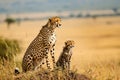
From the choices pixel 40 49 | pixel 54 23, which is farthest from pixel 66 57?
pixel 54 23

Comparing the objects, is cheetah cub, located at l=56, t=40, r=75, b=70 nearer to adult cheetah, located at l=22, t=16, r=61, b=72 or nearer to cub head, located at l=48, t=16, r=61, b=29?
adult cheetah, located at l=22, t=16, r=61, b=72

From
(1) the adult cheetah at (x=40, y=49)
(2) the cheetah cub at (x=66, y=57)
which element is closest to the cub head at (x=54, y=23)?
(1) the adult cheetah at (x=40, y=49)

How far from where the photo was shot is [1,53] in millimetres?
15461

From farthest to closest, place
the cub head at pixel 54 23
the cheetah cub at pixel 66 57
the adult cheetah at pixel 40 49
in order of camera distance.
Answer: the cub head at pixel 54 23, the cheetah cub at pixel 66 57, the adult cheetah at pixel 40 49

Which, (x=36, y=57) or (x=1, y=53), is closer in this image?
(x=36, y=57)

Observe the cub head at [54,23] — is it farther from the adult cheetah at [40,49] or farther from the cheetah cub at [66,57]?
the cheetah cub at [66,57]

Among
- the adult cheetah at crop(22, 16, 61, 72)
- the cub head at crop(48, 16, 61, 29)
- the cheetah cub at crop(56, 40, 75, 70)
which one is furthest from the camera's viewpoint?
the cub head at crop(48, 16, 61, 29)

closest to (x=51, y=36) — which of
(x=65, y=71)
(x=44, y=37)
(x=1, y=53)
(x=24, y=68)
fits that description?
(x=44, y=37)

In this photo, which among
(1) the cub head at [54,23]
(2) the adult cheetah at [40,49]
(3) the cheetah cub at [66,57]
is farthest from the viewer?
(1) the cub head at [54,23]

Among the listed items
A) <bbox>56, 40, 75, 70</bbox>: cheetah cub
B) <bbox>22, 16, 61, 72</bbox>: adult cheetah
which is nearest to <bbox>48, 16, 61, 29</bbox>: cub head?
<bbox>22, 16, 61, 72</bbox>: adult cheetah

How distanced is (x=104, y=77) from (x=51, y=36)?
4.43 ft

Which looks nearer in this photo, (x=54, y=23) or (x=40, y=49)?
(x=40, y=49)

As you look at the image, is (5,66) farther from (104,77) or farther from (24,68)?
(104,77)

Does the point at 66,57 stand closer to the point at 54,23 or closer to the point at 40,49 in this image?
the point at 40,49
